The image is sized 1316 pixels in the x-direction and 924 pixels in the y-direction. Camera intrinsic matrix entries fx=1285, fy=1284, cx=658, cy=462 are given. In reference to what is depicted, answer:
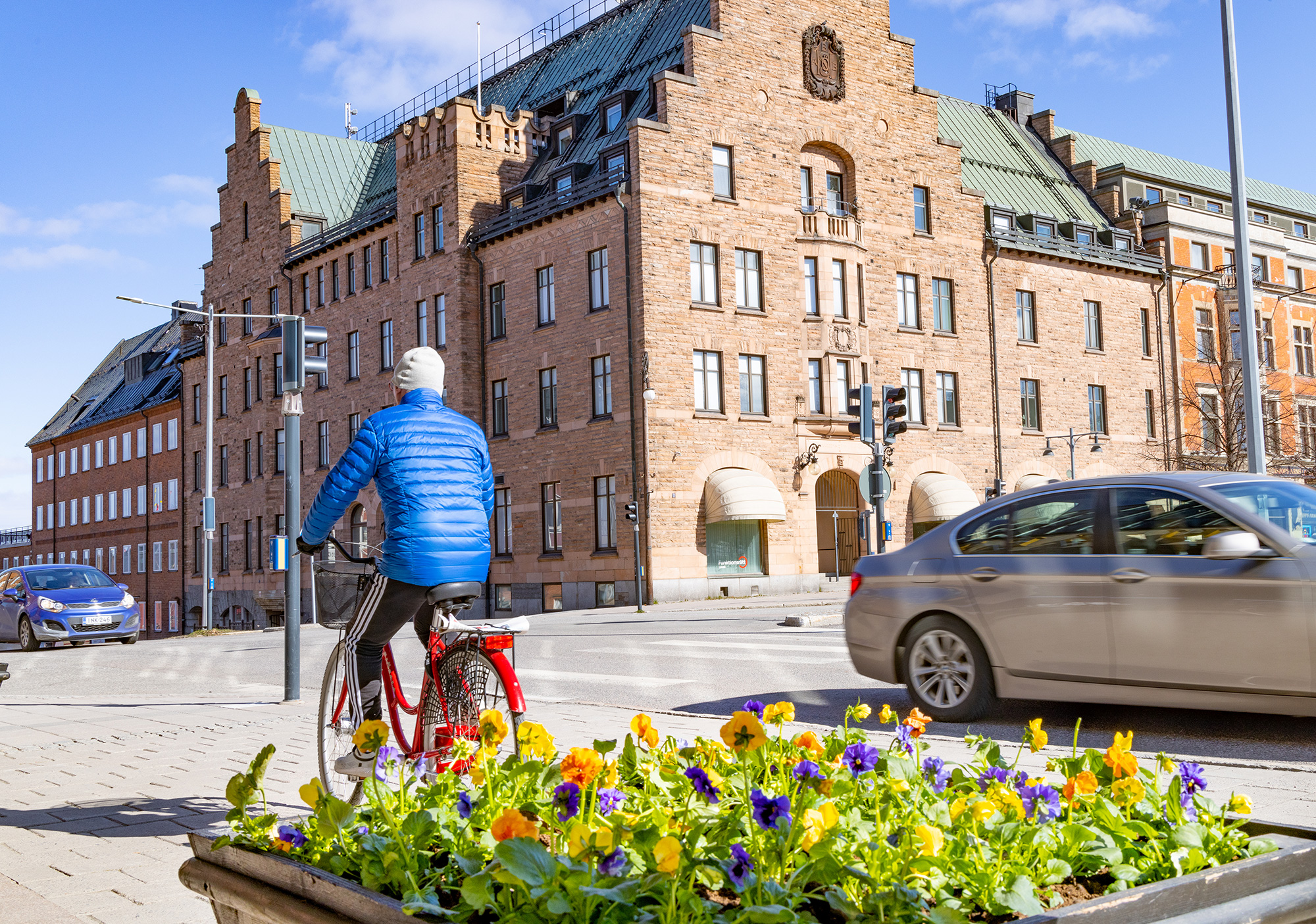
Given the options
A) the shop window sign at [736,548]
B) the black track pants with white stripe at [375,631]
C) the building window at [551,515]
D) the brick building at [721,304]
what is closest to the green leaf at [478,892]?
the black track pants with white stripe at [375,631]

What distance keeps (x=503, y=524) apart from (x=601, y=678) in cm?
2443

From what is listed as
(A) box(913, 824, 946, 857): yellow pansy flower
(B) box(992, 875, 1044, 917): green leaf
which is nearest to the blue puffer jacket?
(A) box(913, 824, 946, 857): yellow pansy flower

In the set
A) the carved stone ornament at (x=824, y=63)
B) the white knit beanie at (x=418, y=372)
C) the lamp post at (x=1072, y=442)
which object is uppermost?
the carved stone ornament at (x=824, y=63)

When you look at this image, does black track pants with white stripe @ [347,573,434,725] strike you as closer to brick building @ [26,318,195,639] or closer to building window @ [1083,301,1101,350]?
building window @ [1083,301,1101,350]

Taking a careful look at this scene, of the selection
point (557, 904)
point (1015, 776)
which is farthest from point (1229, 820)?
point (557, 904)

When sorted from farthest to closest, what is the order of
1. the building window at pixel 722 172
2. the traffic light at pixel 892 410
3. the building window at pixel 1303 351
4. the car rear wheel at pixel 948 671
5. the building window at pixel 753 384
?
the building window at pixel 1303 351 → the building window at pixel 722 172 → the building window at pixel 753 384 → the traffic light at pixel 892 410 → the car rear wheel at pixel 948 671

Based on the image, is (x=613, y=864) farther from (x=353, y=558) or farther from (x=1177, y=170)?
(x=1177, y=170)

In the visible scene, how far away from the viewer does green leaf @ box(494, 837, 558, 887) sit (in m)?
2.33

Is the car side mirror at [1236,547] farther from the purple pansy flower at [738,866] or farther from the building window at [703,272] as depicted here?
the building window at [703,272]

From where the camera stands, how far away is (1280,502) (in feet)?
24.9

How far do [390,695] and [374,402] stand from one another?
3822cm

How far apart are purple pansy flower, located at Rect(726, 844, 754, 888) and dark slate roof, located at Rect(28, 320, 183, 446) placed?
199 feet

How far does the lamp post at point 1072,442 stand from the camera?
40.2 metres

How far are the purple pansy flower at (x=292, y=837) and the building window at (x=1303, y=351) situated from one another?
5596 cm
